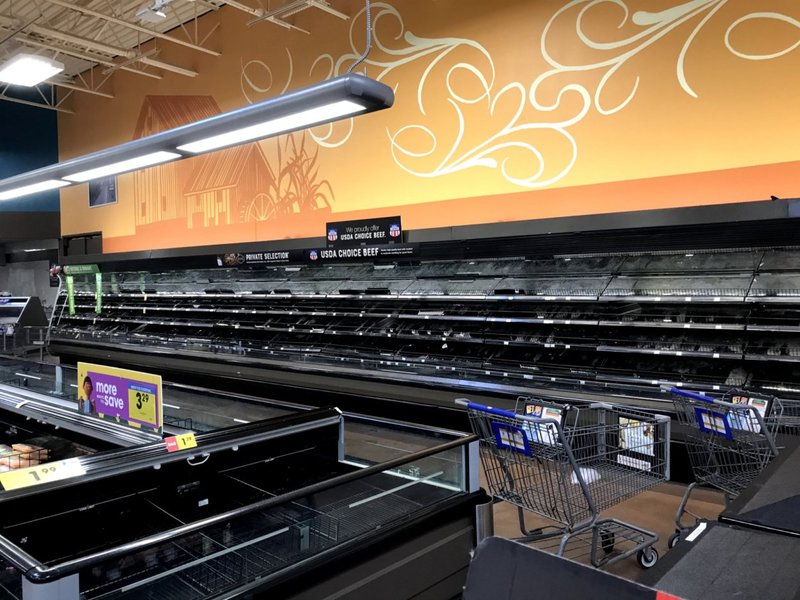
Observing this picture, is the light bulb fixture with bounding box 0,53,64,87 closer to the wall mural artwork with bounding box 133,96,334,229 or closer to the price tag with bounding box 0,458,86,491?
the wall mural artwork with bounding box 133,96,334,229

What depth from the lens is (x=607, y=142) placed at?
19.5ft

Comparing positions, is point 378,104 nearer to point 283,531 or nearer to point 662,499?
point 283,531

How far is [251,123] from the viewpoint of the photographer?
3.11 meters

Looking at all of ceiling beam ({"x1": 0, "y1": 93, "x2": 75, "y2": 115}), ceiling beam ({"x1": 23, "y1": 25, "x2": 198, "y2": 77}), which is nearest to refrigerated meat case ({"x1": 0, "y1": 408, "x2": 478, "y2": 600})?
ceiling beam ({"x1": 23, "y1": 25, "x2": 198, "y2": 77})

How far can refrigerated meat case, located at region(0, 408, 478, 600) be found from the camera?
1739mm

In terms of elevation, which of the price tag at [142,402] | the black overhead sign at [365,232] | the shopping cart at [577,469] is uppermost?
Answer: the black overhead sign at [365,232]

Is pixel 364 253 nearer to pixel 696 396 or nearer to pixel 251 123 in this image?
pixel 251 123

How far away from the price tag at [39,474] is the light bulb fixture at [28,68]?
6.00 metres

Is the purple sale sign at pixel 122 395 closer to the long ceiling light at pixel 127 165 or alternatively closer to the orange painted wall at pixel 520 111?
the long ceiling light at pixel 127 165

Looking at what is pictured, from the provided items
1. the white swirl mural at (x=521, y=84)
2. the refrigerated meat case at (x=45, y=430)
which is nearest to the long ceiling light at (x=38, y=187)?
the refrigerated meat case at (x=45, y=430)

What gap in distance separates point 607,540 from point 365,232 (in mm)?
4441

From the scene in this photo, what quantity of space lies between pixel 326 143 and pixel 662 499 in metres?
6.18

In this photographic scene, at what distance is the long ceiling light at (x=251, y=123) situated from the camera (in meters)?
2.78

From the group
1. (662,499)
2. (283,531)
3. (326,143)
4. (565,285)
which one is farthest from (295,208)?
(283,531)
